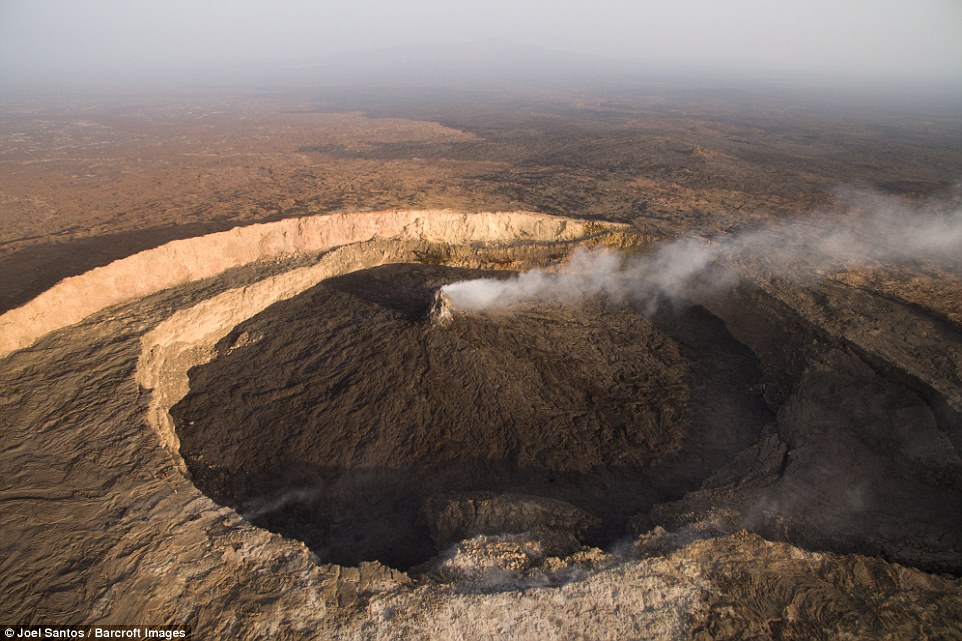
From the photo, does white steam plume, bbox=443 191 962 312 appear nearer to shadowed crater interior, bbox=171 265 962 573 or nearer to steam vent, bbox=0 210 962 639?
steam vent, bbox=0 210 962 639

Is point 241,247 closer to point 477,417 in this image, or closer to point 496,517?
point 477,417

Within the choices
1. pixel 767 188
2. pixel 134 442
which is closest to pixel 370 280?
pixel 134 442

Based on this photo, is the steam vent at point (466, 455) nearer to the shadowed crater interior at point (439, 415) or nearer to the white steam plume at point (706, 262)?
the shadowed crater interior at point (439, 415)

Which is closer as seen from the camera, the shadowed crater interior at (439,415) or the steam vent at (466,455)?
the steam vent at (466,455)

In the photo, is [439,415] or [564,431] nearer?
[564,431]

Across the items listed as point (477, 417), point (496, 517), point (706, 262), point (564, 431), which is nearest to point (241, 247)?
point (477, 417)

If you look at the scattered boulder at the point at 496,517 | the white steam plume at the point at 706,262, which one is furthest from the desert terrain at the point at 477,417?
the white steam plume at the point at 706,262
